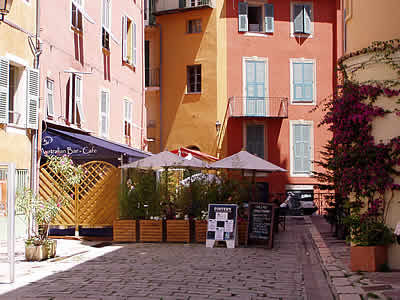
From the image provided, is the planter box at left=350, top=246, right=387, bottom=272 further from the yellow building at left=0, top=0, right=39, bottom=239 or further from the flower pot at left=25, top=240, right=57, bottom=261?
the yellow building at left=0, top=0, right=39, bottom=239

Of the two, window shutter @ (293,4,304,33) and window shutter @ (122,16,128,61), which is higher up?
window shutter @ (293,4,304,33)

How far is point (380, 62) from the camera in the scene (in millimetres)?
9398

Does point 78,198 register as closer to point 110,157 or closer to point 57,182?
point 57,182

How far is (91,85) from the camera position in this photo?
1789 cm

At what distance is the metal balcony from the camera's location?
A: 28750mm

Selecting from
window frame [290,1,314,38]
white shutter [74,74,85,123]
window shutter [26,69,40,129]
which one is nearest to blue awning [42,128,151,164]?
window shutter [26,69,40,129]

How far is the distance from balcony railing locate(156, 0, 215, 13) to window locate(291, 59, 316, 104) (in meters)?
5.15

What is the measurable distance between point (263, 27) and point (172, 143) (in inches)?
290

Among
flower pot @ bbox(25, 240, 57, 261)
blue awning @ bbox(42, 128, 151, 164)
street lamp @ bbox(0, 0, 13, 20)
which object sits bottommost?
flower pot @ bbox(25, 240, 57, 261)

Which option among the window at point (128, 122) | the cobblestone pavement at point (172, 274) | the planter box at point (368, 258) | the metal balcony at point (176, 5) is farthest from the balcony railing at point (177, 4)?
the planter box at point (368, 258)

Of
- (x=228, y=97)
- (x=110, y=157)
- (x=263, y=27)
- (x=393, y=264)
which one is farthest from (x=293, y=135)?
(x=393, y=264)

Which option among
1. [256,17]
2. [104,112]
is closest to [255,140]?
[256,17]

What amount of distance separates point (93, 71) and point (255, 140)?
12572 mm

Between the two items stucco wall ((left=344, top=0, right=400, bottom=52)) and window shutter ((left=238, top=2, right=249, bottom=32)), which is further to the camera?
window shutter ((left=238, top=2, right=249, bottom=32))
